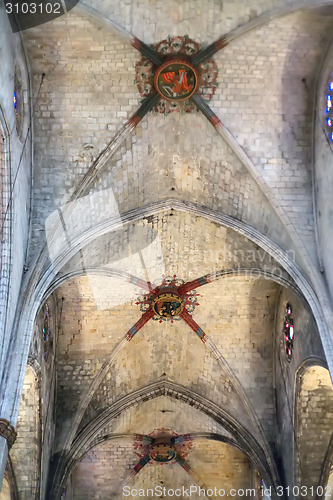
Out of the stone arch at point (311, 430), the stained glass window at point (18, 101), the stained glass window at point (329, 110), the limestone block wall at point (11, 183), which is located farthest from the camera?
the stone arch at point (311, 430)

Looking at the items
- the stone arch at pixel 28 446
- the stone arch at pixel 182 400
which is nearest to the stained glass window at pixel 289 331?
the stone arch at pixel 182 400

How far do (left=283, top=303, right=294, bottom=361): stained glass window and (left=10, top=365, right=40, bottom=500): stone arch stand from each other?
20.5 feet

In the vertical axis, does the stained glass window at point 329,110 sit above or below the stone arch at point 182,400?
above

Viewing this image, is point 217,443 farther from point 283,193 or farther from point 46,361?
point 283,193

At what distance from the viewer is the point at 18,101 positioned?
1297cm

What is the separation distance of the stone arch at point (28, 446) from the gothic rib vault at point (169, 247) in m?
0.03

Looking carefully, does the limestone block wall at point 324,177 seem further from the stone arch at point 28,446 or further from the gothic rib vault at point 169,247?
the stone arch at point 28,446

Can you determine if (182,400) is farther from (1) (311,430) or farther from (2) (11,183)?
(2) (11,183)

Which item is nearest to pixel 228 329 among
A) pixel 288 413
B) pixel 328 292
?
pixel 288 413

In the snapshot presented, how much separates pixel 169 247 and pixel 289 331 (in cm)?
370

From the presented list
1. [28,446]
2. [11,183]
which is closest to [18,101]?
[11,183]

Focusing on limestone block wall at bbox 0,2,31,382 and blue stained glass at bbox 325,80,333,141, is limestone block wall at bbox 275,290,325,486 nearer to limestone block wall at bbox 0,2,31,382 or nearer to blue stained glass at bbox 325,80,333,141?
blue stained glass at bbox 325,80,333,141

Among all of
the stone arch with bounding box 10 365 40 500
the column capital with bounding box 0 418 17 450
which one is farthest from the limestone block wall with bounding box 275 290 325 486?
the column capital with bounding box 0 418 17 450

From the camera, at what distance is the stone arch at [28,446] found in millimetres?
16016
